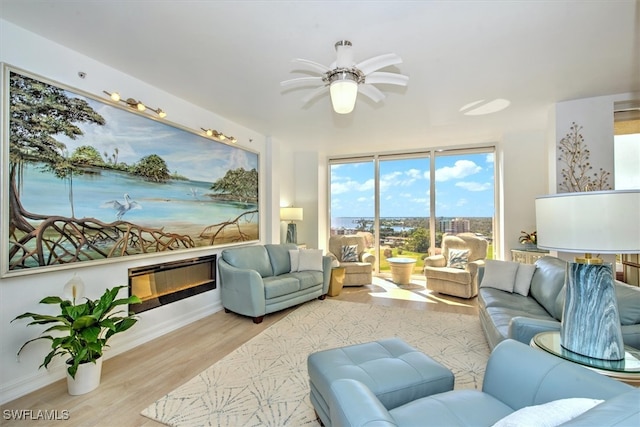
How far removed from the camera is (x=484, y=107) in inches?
144

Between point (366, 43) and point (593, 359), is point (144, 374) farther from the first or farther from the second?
point (366, 43)

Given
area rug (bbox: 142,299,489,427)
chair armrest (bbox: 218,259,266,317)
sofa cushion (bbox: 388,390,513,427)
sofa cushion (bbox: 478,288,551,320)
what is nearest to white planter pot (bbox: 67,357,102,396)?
area rug (bbox: 142,299,489,427)

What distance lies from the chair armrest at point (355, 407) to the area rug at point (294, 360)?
35.1 inches

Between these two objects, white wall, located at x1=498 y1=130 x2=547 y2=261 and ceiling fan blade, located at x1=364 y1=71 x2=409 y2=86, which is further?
white wall, located at x1=498 y1=130 x2=547 y2=261

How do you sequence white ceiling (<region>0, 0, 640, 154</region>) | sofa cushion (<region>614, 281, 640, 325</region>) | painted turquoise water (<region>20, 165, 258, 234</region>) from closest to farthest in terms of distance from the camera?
sofa cushion (<region>614, 281, 640, 325</region>), white ceiling (<region>0, 0, 640, 154</region>), painted turquoise water (<region>20, 165, 258, 234</region>)

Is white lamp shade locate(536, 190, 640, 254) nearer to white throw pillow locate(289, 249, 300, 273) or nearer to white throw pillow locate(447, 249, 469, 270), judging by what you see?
A: white throw pillow locate(289, 249, 300, 273)

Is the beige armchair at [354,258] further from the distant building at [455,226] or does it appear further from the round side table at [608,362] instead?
the round side table at [608,362]

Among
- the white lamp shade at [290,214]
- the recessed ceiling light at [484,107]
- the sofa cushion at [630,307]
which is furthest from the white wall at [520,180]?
the white lamp shade at [290,214]

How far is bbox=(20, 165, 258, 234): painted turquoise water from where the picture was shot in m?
2.15

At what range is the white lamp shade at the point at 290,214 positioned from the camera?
17.7 ft

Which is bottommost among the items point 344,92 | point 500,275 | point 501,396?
point 501,396

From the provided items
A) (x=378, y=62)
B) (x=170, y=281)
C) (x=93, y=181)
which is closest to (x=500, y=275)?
(x=378, y=62)

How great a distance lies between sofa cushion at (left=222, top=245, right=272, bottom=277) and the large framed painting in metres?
0.28

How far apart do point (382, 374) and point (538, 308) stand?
2.04 meters
